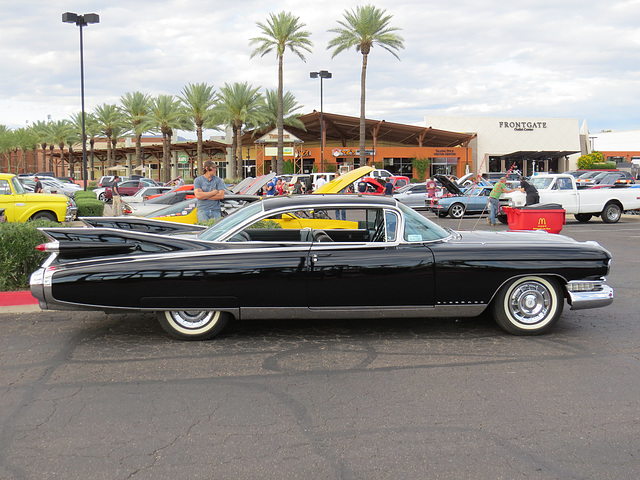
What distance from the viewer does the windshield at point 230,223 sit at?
5.77 metres

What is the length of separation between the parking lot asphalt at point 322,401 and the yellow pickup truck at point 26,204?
30.4 ft

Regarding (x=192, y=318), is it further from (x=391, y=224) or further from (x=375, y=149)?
(x=375, y=149)

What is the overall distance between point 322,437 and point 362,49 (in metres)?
41.2

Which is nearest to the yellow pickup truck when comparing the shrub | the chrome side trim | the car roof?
the car roof

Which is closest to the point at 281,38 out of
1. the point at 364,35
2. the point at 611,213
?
the point at 364,35

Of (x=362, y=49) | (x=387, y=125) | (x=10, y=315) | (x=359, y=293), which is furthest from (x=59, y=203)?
(x=387, y=125)

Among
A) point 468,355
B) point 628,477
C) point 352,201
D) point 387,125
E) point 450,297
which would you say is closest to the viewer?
point 628,477

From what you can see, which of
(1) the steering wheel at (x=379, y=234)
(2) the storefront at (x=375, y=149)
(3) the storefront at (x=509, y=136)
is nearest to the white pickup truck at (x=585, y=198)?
(1) the steering wheel at (x=379, y=234)

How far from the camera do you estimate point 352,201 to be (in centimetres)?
596

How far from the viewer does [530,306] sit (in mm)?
5734

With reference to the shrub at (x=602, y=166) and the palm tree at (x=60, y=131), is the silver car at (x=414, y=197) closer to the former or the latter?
the shrub at (x=602, y=166)

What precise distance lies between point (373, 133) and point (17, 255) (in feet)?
175

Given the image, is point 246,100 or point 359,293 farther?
point 246,100

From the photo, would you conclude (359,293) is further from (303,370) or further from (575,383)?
(575,383)
